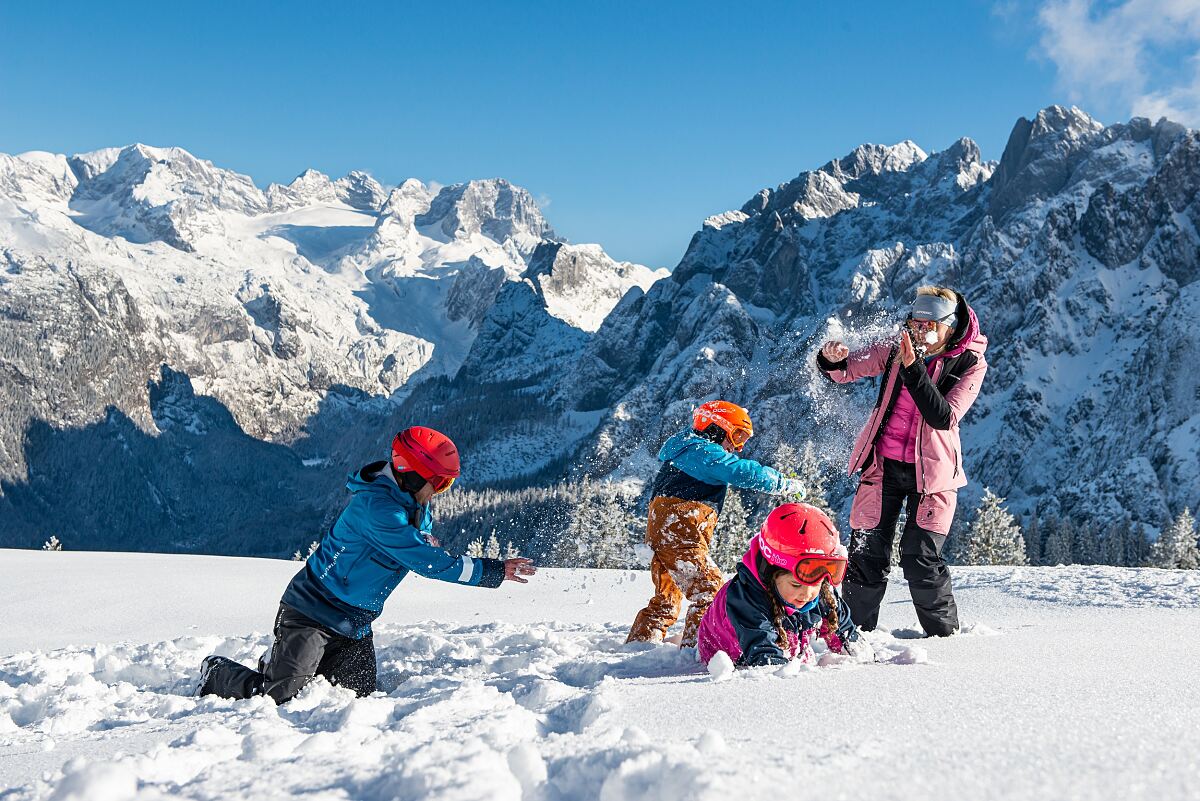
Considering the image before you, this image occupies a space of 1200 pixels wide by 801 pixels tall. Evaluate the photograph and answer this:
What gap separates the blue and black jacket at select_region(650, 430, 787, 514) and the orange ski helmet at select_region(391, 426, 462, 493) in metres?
1.93

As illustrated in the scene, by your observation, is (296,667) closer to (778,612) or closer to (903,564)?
(778,612)

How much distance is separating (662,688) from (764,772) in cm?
173

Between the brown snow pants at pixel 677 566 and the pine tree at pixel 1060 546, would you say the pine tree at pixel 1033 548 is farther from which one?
the brown snow pants at pixel 677 566

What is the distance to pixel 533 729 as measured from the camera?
2.98 metres

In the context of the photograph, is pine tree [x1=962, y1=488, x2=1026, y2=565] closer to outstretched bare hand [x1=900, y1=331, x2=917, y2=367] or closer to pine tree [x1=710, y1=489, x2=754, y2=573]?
pine tree [x1=710, y1=489, x2=754, y2=573]

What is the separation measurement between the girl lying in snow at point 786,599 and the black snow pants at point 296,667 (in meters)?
2.46

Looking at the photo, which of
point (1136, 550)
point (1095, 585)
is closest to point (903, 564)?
point (1095, 585)

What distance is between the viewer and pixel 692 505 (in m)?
6.62

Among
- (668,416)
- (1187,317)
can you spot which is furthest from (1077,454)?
(668,416)

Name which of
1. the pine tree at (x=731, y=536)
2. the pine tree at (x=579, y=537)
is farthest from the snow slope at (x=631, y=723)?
the pine tree at (x=579, y=537)

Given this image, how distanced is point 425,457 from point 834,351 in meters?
3.15

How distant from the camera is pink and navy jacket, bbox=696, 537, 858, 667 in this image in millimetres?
4801

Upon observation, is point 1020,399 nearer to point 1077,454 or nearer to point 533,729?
point 1077,454

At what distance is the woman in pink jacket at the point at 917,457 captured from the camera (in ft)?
18.3
